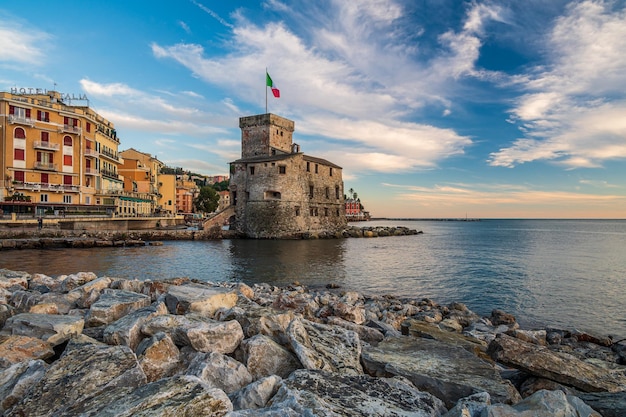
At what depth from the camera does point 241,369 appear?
364 centimetres

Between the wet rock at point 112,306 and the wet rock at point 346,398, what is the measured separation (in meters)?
3.18

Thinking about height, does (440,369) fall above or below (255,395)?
below

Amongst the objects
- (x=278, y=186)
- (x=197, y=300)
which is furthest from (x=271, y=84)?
(x=197, y=300)

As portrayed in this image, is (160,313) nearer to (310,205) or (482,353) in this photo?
(482,353)

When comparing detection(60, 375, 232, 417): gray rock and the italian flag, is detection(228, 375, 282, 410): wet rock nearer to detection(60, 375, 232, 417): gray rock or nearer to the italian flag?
detection(60, 375, 232, 417): gray rock

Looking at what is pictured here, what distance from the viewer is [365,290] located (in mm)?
16031

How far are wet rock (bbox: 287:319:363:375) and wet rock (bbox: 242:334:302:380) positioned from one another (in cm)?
13

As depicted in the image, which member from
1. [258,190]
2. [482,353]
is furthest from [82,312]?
[258,190]

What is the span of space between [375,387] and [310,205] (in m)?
43.0

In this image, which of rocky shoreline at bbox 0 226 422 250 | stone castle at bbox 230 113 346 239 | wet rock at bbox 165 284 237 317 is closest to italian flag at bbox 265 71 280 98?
stone castle at bbox 230 113 346 239

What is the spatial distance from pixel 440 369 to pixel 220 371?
259 centimetres

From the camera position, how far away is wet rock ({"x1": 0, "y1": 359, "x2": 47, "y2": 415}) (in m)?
3.07

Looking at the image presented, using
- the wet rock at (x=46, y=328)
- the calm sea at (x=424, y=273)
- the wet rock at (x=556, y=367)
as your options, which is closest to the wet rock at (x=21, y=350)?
the wet rock at (x=46, y=328)

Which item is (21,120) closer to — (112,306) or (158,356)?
(112,306)
